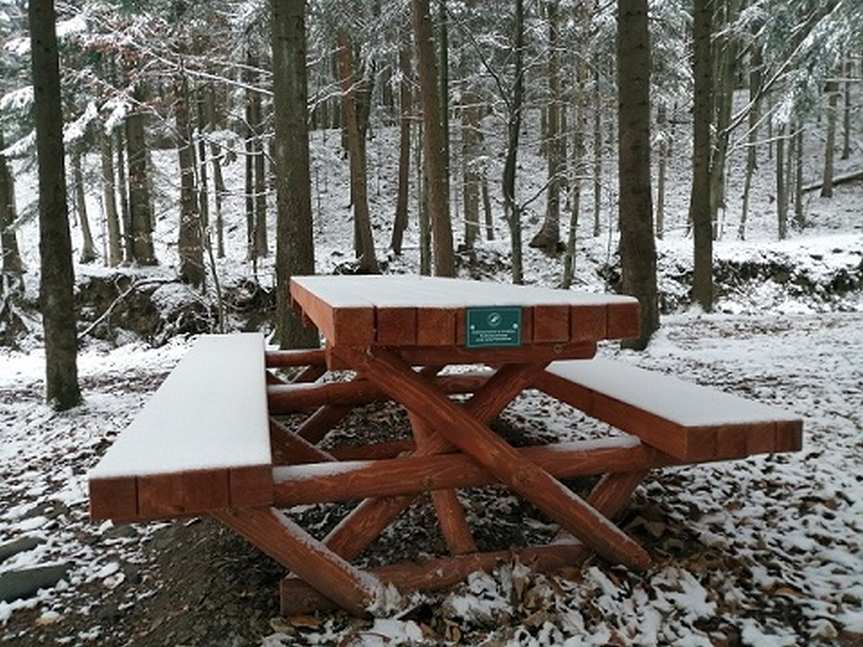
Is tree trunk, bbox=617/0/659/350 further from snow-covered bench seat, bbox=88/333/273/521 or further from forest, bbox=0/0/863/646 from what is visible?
snow-covered bench seat, bbox=88/333/273/521

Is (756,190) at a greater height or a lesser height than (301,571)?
greater

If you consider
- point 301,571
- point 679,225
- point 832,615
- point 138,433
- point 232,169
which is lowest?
point 832,615

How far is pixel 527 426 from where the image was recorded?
4598 mm

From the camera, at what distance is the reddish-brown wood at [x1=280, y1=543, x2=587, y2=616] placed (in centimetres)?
247

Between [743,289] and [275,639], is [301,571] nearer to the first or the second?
[275,639]

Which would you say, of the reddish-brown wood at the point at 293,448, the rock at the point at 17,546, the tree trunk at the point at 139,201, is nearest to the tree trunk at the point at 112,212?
the tree trunk at the point at 139,201

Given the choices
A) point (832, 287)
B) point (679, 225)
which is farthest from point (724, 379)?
point (679, 225)

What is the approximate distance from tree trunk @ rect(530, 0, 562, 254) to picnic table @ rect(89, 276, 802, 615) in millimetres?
8816

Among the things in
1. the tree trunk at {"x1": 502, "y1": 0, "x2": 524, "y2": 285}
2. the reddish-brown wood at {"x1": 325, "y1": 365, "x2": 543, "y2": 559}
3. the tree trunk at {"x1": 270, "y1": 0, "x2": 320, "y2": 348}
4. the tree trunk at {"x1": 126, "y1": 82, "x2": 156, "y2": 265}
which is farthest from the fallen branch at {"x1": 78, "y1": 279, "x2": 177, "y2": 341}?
the reddish-brown wood at {"x1": 325, "y1": 365, "x2": 543, "y2": 559}

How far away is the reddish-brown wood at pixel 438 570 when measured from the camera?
2.47 m

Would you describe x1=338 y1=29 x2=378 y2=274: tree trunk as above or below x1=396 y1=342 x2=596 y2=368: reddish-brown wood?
above

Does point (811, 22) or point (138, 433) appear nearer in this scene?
point (138, 433)

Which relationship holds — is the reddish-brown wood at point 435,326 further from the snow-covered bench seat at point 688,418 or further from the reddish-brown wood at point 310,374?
the reddish-brown wood at point 310,374

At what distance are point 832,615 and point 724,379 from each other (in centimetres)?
338
